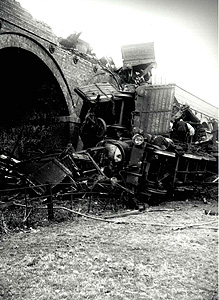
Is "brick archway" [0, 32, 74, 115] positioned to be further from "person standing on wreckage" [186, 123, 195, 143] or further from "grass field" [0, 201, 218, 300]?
Result: "grass field" [0, 201, 218, 300]

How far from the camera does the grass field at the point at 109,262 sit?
2.88 meters

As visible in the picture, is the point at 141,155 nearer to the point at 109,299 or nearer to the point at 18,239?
the point at 18,239

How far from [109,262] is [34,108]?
1032 cm

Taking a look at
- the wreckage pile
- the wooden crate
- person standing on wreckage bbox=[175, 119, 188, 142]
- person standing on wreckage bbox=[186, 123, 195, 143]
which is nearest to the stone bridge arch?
the wreckage pile

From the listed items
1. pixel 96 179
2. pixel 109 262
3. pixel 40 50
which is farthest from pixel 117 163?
pixel 40 50

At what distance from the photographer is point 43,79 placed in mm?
11977

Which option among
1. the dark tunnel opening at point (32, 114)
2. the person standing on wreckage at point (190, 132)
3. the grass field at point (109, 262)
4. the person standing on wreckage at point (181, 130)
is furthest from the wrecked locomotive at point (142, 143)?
the grass field at point (109, 262)

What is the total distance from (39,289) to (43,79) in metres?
10.4

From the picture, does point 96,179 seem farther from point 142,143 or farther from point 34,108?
point 34,108

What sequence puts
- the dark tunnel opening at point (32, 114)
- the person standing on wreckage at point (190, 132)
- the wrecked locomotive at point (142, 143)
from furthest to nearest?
the dark tunnel opening at point (32, 114), the person standing on wreckage at point (190, 132), the wrecked locomotive at point (142, 143)

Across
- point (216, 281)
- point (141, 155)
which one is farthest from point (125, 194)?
point (216, 281)

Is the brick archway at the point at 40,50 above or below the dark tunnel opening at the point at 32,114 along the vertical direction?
above

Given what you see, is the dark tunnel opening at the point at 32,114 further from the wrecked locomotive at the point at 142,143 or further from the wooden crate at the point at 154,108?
the wooden crate at the point at 154,108

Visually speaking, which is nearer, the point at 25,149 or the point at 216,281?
the point at 216,281
